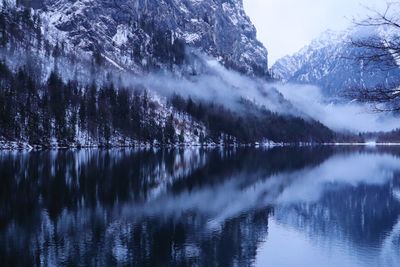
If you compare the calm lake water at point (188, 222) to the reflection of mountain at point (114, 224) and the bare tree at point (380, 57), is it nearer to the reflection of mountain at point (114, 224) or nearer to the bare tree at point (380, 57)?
the reflection of mountain at point (114, 224)

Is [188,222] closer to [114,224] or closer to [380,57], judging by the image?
[114,224]

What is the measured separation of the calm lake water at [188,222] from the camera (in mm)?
26672

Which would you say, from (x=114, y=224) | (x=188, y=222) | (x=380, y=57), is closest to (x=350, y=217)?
(x=188, y=222)

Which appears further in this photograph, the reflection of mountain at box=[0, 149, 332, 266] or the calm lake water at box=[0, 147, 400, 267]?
the calm lake water at box=[0, 147, 400, 267]

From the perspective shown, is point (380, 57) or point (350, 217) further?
point (350, 217)

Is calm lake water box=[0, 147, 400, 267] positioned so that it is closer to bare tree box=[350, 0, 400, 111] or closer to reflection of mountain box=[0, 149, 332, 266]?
reflection of mountain box=[0, 149, 332, 266]

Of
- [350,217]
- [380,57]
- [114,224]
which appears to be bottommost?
[350,217]

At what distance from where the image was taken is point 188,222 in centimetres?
3706

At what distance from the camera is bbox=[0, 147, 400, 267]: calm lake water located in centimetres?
2667

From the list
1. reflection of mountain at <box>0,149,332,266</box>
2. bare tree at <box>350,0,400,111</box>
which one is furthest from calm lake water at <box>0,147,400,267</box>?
bare tree at <box>350,0,400,111</box>

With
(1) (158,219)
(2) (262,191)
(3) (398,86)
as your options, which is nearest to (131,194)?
(1) (158,219)

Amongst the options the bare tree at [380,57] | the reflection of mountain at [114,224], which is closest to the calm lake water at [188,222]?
the reflection of mountain at [114,224]

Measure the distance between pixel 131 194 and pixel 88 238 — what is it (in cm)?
2082

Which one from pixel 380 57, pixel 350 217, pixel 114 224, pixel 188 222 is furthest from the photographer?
pixel 350 217
